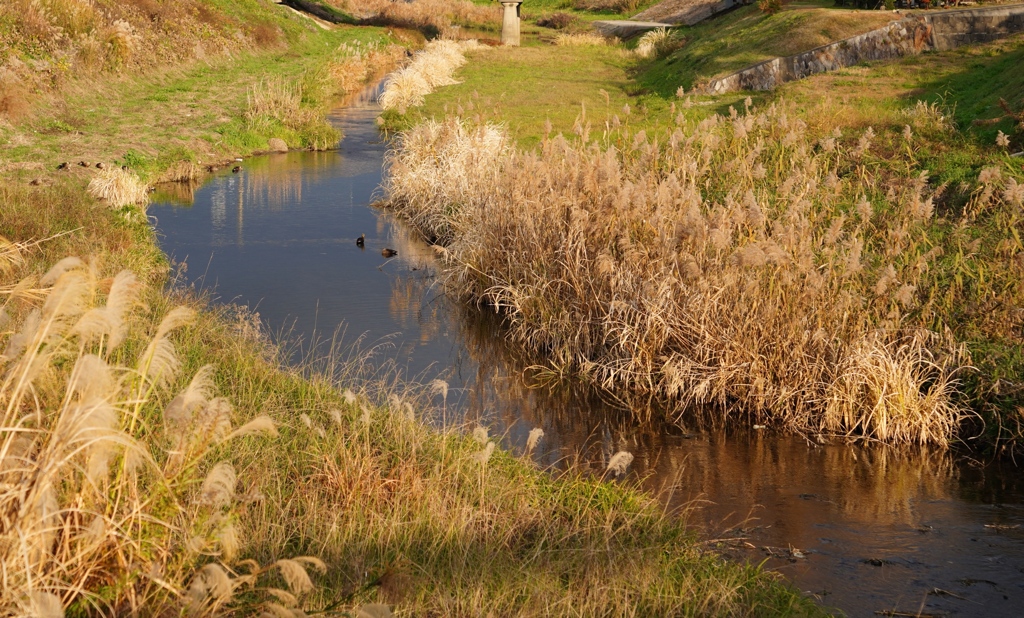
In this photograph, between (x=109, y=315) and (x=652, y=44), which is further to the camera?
(x=652, y=44)

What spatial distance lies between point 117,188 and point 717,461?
35.9 ft

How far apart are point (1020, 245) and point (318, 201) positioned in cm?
1149

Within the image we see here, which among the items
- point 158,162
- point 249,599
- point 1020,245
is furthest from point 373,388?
point 158,162

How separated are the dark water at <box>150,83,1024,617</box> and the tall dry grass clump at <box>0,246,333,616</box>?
3.08 meters

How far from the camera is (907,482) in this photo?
8.30m

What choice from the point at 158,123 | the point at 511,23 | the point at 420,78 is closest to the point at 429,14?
the point at 511,23

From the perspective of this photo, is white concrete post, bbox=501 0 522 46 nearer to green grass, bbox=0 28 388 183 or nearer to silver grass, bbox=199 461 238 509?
green grass, bbox=0 28 388 183

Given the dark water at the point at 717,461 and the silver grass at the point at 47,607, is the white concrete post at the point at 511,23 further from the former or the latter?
the silver grass at the point at 47,607

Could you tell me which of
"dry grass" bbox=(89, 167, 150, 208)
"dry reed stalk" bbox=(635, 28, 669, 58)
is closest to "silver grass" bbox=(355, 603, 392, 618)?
"dry grass" bbox=(89, 167, 150, 208)

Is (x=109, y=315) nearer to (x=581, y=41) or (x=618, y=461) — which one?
(x=618, y=461)

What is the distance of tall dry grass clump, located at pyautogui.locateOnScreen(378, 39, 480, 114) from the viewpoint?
26844mm

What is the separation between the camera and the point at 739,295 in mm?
9227

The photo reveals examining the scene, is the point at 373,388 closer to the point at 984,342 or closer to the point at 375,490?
the point at 375,490

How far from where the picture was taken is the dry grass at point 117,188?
51.3 ft
